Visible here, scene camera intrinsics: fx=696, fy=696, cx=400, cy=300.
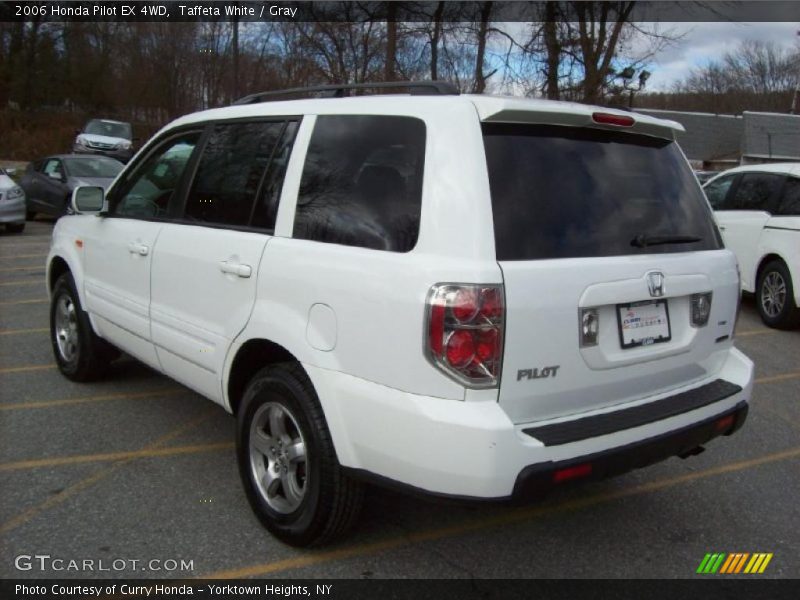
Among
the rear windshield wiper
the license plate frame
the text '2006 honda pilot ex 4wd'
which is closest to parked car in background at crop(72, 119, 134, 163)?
the text '2006 honda pilot ex 4wd'

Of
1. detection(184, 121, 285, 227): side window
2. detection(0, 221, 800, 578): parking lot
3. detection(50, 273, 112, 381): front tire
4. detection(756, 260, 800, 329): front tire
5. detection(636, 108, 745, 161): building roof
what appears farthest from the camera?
detection(636, 108, 745, 161): building roof

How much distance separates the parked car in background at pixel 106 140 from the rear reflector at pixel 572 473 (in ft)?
68.4

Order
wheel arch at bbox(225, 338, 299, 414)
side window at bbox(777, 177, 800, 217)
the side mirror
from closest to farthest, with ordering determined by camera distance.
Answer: wheel arch at bbox(225, 338, 299, 414) < the side mirror < side window at bbox(777, 177, 800, 217)

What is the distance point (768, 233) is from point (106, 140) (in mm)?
19689

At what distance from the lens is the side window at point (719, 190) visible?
29.1ft

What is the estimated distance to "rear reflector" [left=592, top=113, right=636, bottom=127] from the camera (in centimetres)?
276

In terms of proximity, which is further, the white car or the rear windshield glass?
the white car

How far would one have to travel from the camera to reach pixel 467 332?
2328mm

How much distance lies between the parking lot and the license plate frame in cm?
64

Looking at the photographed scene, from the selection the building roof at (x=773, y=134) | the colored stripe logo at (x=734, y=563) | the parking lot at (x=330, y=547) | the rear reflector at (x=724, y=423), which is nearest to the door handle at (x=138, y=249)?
the parking lot at (x=330, y=547)

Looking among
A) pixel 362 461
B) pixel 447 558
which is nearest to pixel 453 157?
→ pixel 362 461

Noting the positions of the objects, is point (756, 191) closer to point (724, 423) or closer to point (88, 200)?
point (724, 423)

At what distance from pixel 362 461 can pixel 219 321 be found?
1.09 meters

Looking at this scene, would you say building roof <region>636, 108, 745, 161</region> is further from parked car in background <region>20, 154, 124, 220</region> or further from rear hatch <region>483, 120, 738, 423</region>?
rear hatch <region>483, 120, 738, 423</region>
